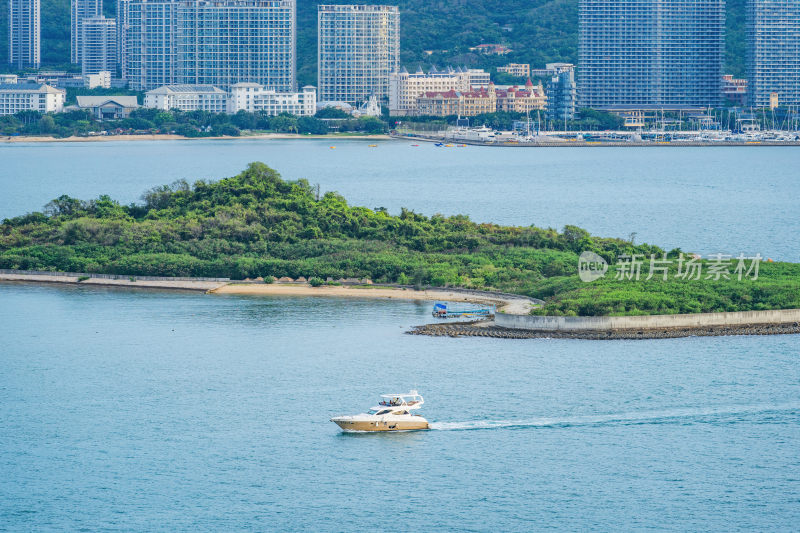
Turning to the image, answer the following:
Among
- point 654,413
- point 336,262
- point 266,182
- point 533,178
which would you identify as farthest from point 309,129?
point 654,413

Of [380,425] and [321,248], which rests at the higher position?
[321,248]

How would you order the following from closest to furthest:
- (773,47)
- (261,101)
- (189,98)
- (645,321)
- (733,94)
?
(645,321)
(773,47)
(189,98)
(261,101)
(733,94)

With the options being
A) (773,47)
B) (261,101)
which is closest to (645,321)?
(261,101)

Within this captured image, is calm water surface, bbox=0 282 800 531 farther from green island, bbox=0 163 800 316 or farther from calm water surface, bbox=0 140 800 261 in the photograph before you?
calm water surface, bbox=0 140 800 261

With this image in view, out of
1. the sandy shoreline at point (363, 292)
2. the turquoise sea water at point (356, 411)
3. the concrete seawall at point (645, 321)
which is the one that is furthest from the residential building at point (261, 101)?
the concrete seawall at point (645, 321)

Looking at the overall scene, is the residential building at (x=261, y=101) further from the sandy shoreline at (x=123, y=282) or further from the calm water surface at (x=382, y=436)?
the calm water surface at (x=382, y=436)

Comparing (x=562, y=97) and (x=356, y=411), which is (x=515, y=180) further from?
(x=356, y=411)
